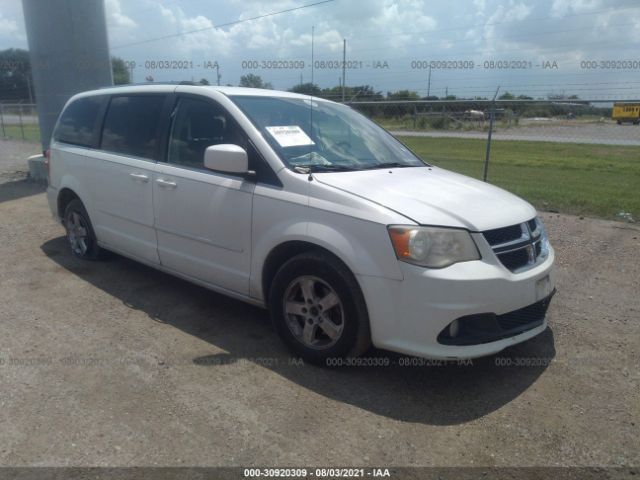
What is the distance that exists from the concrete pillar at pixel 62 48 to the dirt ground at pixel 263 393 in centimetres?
692

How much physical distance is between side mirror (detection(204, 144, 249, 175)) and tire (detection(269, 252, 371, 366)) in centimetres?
76

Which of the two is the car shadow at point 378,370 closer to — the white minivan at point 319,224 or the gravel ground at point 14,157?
the white minivan at point 319,224

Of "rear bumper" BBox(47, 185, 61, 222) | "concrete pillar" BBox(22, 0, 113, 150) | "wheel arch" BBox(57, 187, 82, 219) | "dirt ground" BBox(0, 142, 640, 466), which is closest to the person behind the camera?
"dirt ground" BBox(0, 142, 640, 466)

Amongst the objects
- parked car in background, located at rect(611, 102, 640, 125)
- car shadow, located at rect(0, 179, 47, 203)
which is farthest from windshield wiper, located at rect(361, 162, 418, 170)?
car shadow, located at rect(0, 179, 47, 203)

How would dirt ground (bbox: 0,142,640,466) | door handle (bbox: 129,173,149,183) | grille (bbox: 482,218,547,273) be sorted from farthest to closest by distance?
door handle (bbox: 129,173,149,183)
grille (bbox: 482,218,547,273)
dirt ground (bbox: 0,142,640,466)

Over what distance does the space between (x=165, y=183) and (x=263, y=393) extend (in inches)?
78.2

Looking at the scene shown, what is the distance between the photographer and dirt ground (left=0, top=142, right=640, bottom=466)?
2.71m

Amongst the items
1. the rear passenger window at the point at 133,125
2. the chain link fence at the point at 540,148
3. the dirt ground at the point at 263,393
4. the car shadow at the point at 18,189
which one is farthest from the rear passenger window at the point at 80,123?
the chain link fence at the point at 540,148

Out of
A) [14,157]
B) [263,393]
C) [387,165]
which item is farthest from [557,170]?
[14,157]

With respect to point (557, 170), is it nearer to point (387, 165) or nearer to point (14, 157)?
point (387, 165)

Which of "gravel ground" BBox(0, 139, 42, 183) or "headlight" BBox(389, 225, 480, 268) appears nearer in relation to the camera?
"headlight" BBox(389, 225, 480, 268)

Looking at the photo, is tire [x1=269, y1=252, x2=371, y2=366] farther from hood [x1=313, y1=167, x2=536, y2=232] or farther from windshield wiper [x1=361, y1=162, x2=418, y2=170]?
windshield wiper [x1=361, y1=162, x2=418, y2=170]

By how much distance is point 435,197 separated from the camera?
11.2 ft

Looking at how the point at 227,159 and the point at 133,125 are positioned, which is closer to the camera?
the point at 227,159
